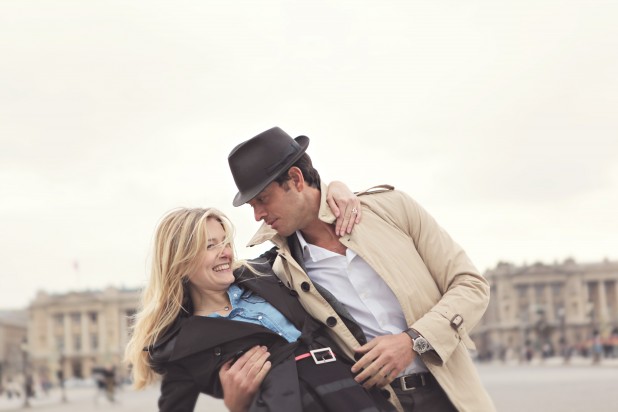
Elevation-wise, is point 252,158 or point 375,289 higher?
point 252,158

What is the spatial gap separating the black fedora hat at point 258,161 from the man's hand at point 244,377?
1.91 ft

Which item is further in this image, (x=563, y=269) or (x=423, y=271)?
(x=563, y=269)

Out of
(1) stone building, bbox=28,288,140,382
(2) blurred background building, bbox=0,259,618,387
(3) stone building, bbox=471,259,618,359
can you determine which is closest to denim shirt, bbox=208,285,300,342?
(2) blurred background building, bbox=0,259,618,387

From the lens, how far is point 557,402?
61.9 feet

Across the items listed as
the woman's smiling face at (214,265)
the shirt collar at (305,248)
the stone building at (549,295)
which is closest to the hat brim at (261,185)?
the woman's smiling face at (214,265)

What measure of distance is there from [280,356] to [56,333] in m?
139

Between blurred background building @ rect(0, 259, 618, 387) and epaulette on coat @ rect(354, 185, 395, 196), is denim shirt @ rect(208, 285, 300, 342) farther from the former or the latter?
blurred background building @ rect(0, 259, 618, 387)

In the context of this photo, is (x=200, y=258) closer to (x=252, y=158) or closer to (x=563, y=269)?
(x=252, y=158)

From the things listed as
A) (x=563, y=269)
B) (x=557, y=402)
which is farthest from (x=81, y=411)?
(x=563, y=269)

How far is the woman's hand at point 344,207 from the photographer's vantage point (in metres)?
3.37

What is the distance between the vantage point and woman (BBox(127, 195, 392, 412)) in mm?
2949

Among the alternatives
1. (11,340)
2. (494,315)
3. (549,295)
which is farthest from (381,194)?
(11,340)

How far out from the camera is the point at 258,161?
3.34m

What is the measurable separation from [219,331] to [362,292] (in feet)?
1.84
